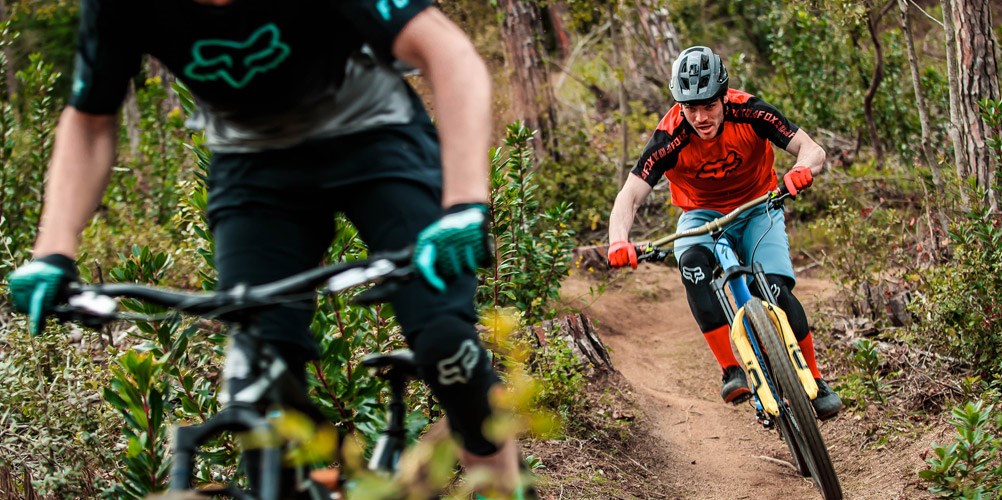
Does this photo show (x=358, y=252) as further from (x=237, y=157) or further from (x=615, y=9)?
(x=615, y=9)

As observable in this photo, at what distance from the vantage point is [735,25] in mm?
19016

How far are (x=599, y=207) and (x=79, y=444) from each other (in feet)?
26.2

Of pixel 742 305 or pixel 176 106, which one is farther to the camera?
pixel 176 106

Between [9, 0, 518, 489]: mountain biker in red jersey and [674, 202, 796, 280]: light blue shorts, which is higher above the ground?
[9, 0, 518, 489]: mountain biker in red jersey

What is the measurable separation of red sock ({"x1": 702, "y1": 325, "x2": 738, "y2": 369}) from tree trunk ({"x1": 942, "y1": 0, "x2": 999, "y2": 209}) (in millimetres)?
2393

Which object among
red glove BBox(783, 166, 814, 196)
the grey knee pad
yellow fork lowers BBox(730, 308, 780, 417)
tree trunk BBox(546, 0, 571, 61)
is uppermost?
tree trunk BBox(546, 0, 571, 61)

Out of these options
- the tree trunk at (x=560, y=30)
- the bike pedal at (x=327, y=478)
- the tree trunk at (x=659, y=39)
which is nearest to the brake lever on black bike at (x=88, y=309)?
the bike pedal at (x=327, y=478)

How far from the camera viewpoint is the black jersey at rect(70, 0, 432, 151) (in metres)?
2.56

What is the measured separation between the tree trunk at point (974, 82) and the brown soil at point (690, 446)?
161cm

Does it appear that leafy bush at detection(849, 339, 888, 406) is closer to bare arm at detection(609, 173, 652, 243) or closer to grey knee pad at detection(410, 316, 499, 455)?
bare arm at detection(609, 173, 652, 243)

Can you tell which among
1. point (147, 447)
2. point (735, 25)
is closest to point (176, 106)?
point (735, 25)

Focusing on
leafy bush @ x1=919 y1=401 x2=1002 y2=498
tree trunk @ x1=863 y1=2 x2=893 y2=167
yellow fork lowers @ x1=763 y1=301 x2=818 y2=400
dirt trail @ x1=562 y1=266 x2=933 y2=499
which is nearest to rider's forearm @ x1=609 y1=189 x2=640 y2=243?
yellow fork lowers @ x1=763 y1=301 x2=818 y2=400

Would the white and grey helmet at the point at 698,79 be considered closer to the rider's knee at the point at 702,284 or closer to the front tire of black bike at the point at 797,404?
the rider's knee at the point at 702,284

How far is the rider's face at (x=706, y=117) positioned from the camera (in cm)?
575
